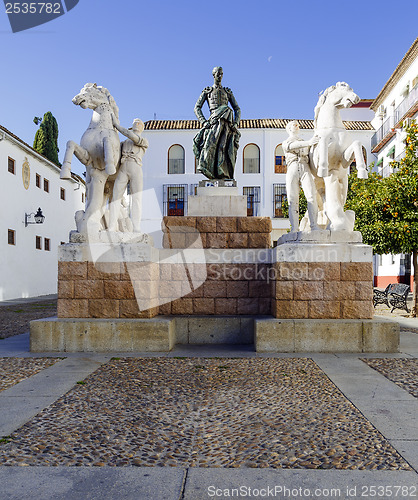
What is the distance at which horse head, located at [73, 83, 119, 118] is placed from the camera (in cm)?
622

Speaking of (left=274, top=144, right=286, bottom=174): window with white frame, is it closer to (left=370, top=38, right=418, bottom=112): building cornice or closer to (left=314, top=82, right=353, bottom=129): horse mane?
(left=370, top=38, right=418, bottom=112): building cornice

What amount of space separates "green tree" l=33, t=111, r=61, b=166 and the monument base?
24732 mm

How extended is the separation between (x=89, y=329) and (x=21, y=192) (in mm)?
16250

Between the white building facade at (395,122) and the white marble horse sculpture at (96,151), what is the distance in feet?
59.3

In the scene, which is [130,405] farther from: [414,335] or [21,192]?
[21,192]

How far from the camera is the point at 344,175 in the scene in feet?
20.8

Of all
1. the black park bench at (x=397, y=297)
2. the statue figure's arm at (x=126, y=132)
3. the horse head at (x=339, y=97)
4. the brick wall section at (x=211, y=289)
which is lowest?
the black park bench at (x=397, y=297)

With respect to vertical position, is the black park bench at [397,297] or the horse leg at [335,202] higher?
the horse leg at [335,202]

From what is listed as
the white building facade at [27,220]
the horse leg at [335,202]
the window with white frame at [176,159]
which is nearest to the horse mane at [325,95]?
the horse leg at [335,202]

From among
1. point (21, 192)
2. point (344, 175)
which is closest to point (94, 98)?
point (344, 175)

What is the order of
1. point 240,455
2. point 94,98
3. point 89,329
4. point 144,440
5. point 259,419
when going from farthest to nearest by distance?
1. point 94,98
2. point 89,329
3. point 259,419
4. point 144,440
5. point 240,455

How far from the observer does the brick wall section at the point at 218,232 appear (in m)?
7.01

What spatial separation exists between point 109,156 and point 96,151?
0.75ft

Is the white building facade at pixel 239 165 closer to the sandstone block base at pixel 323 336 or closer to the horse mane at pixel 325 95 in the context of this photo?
the horse mane at pixel 325 95
